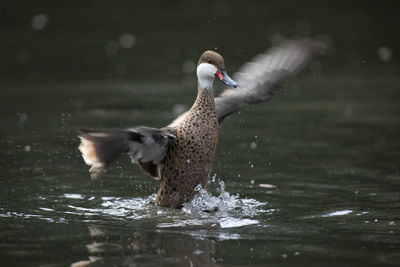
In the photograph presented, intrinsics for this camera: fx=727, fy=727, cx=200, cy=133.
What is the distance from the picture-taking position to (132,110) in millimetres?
10930

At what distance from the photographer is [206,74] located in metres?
6.69

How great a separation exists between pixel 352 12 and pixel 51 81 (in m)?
A: 7.67

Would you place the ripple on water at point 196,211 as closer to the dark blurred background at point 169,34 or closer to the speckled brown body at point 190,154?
the speckled brown body at point 190,154

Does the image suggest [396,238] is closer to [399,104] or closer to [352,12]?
[399,104]

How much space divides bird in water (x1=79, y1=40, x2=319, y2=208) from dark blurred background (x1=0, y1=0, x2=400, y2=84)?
6150mm

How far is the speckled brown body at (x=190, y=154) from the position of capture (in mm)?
6492

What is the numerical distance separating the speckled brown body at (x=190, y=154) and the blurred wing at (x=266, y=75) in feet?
2.41

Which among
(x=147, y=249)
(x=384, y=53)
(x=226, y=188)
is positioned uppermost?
(x=384, y=53)

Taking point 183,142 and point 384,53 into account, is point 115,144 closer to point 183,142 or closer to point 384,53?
point 183,142

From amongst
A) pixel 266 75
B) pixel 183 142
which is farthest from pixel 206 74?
pixel 266 75

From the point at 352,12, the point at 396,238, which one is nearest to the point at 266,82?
the point at 396,238

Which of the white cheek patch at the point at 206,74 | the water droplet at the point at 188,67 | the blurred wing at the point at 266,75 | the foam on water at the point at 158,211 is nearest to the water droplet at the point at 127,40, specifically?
the water droplet at the point at 188,67

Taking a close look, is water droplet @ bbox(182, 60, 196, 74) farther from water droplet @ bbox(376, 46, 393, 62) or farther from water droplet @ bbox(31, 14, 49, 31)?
water droplet @ bbox(376, 46, 393, 62)

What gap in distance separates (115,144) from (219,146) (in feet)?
11.0
